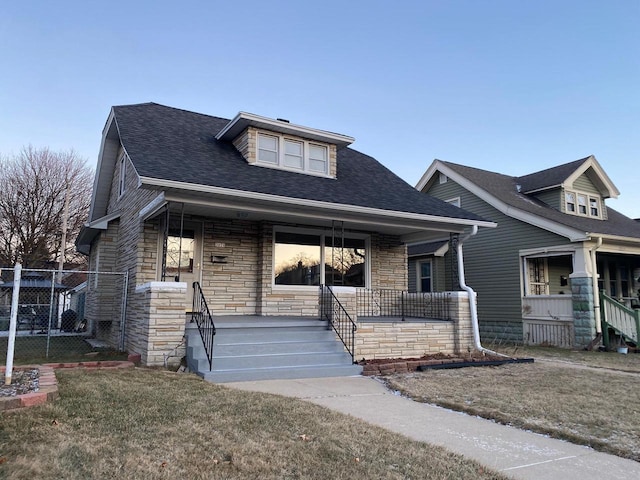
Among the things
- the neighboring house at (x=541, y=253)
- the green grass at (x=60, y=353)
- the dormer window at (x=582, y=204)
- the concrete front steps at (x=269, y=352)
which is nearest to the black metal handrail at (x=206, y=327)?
the concrete front steps at (x=269, y=352)

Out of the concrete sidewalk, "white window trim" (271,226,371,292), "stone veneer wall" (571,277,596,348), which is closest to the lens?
the concrete sidewalk

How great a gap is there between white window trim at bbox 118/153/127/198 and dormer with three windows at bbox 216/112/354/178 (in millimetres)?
2641

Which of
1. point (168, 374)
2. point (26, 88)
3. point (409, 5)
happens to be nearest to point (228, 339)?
point (168, 374)

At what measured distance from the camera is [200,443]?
11.8ft

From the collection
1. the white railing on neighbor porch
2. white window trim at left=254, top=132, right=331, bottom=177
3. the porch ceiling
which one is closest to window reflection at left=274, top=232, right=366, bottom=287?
the porch ceiling

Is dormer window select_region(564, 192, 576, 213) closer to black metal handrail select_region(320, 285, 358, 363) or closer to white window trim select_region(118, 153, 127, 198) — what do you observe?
black metal handrail select_region(320, 285, 358, 363)

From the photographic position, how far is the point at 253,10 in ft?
43.2

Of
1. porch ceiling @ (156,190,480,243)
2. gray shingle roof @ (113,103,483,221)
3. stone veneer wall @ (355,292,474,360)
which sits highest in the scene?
gray shingle roof @ (113,103,483,221)

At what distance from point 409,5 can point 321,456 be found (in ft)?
44.4

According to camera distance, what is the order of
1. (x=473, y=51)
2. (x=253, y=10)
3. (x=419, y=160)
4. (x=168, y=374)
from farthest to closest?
(x=419, y=160)
(x=473, y=51)
(x=253, y=10)
(x=168, y=374)

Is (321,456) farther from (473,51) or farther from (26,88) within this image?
(26,88)

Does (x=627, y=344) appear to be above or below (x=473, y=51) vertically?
below

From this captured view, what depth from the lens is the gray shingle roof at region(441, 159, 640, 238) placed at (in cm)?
1483

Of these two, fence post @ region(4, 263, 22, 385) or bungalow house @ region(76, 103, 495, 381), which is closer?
fence post @ region(4, 263, 22, 385)
